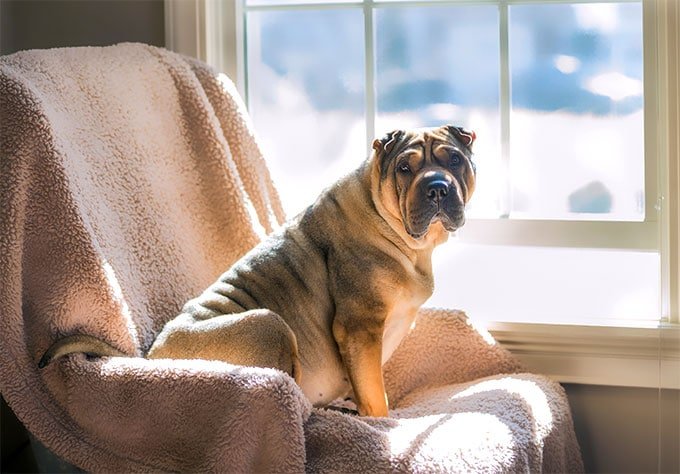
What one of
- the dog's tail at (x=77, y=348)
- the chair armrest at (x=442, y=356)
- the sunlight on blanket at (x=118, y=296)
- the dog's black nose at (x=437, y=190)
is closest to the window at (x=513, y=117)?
the chair armrest at (x=442, y=356)

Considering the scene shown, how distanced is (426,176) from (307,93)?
2.67 ft

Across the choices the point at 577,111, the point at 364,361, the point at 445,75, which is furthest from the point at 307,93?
the point at 364,361

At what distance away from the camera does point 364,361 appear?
5.85 feet

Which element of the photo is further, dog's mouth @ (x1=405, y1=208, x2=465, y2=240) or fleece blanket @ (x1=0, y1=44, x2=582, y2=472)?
dog's mouth @ (x1=405, y1=208, x2=465, y2=240)

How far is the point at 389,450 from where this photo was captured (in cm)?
150

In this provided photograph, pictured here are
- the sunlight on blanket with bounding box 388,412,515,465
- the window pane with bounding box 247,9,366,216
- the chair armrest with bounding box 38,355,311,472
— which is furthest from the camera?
the window pane with bounding box 247,9,366,216

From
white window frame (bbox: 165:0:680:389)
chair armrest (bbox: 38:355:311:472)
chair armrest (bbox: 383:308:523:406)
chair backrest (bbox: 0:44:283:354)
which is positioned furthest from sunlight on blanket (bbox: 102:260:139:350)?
white window frame (bbox: 165:0:680:389)

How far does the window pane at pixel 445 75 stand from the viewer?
2.30 meters

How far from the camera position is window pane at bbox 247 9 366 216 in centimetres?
239

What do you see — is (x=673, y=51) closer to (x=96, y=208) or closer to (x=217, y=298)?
(x=217, y=298)

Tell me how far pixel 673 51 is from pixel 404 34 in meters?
0.62

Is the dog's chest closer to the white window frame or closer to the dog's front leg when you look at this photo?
the dog's front leg

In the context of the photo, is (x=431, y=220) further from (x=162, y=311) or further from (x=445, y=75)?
(x=445, y=75)

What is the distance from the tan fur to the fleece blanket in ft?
0.48
